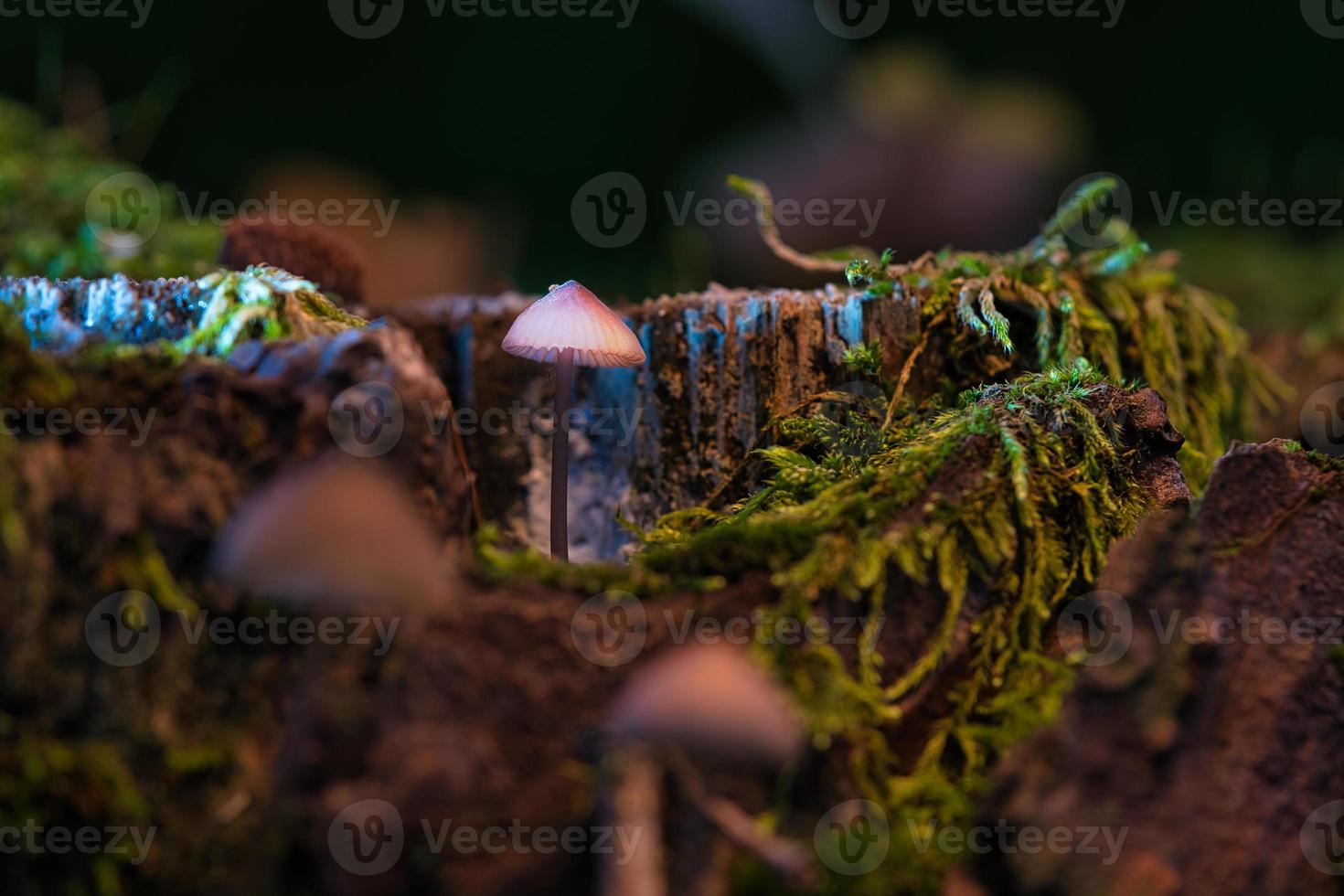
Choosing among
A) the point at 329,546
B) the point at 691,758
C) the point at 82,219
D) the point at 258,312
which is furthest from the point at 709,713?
the point at 82,219

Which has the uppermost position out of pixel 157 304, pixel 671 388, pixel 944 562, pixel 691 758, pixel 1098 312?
pixel 1098 312

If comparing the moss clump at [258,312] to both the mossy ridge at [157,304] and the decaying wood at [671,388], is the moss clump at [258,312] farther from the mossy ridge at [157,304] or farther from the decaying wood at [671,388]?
the decaying wood at [671,388]

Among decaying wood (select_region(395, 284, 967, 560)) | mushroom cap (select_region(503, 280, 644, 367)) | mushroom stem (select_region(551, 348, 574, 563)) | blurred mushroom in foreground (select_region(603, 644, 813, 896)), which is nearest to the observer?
blurred mushroom in foreground (select_region(603, 644, 813, 896))

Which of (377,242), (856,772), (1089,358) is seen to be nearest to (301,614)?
(856,772)

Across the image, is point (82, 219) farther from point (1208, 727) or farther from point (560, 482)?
point (1208, 727)

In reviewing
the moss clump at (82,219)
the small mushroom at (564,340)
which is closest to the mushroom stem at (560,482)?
the small mushroom at (564,340)

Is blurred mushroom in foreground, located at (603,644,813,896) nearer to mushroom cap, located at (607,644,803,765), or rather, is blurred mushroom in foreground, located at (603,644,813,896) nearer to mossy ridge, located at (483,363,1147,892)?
mushroom cap, located at (607,644,803,765)

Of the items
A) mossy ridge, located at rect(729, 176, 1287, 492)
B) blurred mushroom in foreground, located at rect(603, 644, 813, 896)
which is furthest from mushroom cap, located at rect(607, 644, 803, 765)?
mossy ridge, located at rect(729, 176, 1287, 492)
